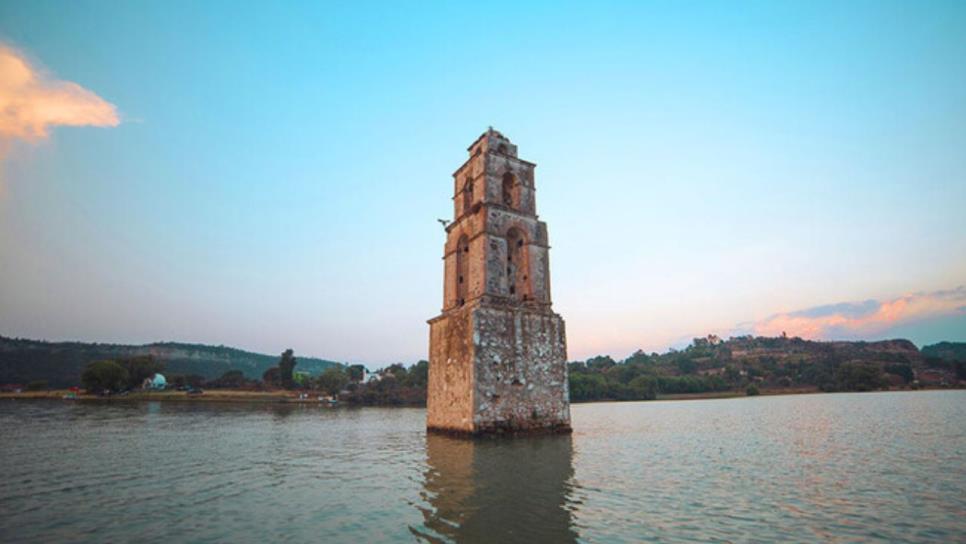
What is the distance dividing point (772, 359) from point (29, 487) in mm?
159124

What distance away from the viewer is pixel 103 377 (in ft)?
241

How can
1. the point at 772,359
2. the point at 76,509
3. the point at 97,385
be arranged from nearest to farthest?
the point at 76,509 < the point at 97,385 < the point at 772,359

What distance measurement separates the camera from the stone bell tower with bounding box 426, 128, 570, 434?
18.4 meters

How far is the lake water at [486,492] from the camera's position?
6629mm

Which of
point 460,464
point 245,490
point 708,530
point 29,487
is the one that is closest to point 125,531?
point 245,490

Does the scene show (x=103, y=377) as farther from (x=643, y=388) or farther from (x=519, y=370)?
(x=643, y=388)

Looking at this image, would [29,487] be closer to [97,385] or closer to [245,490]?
[245,490]

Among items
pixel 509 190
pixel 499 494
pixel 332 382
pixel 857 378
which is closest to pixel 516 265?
pixel 509 190

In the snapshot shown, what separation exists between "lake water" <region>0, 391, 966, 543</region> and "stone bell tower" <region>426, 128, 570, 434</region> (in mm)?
2181

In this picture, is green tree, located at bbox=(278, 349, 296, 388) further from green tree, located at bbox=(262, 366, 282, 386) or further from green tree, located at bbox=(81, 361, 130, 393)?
green tree, located at bbox=(81, 361, 130, 393)

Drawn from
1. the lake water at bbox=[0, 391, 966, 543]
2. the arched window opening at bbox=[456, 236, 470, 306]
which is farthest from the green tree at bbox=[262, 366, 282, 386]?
the arched window opening at bbox=[456, 236, 470, 306]

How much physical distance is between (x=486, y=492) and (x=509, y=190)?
17.1m

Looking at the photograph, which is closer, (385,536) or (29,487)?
(385,536)

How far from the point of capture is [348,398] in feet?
273
